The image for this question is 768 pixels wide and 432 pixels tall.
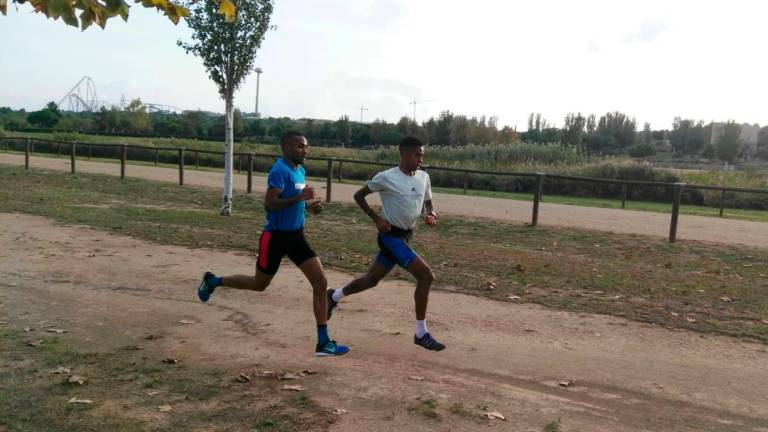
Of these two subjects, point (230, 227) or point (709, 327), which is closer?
point (709, 327)

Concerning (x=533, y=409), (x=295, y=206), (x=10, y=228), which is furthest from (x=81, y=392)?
(x=10, y=228)

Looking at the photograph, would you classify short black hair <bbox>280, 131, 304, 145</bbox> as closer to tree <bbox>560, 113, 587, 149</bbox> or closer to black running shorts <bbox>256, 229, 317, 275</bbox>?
black running shorts <bbox>256, 229, 317, 275</bbox>

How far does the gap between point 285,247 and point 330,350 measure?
3.11ft

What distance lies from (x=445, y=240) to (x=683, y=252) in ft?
14.4

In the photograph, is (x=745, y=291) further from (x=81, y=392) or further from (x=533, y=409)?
(x=81, y=392)

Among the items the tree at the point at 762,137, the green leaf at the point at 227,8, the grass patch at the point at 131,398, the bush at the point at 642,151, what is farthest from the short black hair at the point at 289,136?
the tree at the point at 762,137

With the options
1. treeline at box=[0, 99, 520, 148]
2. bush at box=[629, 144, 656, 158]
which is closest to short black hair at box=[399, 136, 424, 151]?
treeline at box=[0, 99, 520, 148]

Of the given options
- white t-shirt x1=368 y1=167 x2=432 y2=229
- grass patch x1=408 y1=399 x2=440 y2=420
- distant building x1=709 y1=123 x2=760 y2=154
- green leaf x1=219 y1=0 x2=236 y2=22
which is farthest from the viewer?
distant building x1=709 y1=123 x2=760 y2=154

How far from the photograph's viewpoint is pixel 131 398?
4641 mm

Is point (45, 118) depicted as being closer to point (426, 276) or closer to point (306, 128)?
point (306, 128)

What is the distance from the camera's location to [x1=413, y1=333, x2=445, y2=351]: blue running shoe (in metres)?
5.77

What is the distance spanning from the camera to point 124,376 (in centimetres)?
507

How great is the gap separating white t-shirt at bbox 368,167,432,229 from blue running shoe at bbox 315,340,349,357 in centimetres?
119

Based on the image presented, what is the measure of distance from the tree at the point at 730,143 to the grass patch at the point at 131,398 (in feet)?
213
